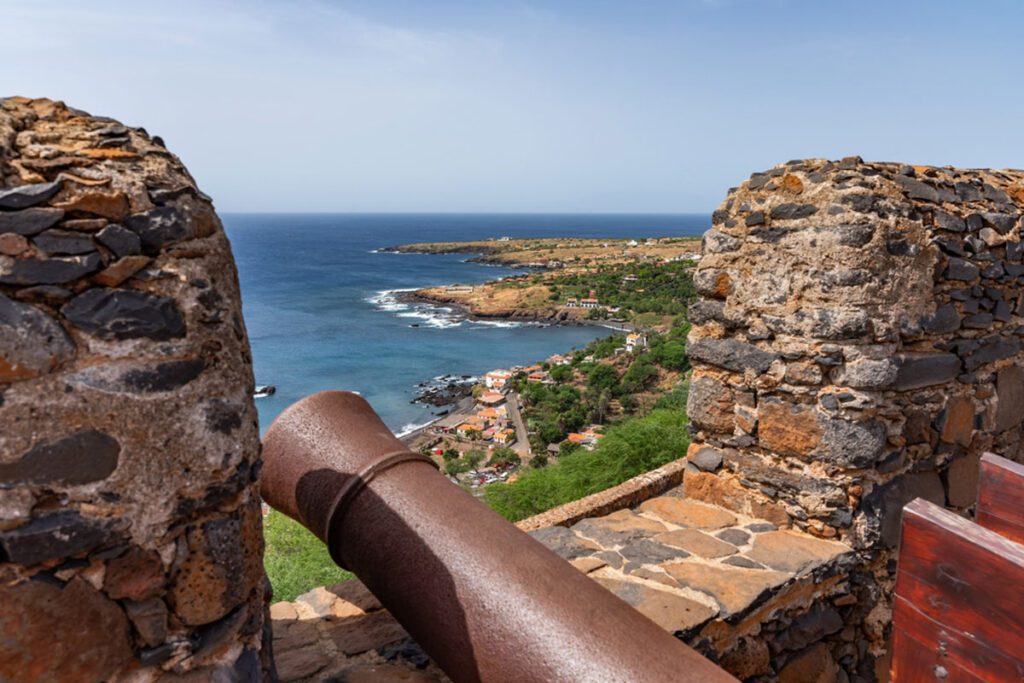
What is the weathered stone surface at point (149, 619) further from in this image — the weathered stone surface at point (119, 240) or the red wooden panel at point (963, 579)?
the red wooden panel at point (963, 579)

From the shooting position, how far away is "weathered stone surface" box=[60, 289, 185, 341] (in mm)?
1384

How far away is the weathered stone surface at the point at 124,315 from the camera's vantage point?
1384 millimetres

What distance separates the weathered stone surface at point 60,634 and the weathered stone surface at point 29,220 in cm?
72

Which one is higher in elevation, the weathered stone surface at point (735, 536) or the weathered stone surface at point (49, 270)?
the weathered stone surface at point (49, 270)

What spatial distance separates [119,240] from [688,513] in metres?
3.46

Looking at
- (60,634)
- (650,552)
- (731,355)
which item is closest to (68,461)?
(60,634)

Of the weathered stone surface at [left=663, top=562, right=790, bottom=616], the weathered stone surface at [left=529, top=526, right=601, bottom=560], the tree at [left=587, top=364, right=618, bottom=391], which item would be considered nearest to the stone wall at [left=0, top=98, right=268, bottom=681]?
the weathered stone surface at [left=529, top=526, right=601, bottom=560]

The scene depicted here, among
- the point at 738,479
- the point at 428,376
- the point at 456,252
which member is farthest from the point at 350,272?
the point at 738,479

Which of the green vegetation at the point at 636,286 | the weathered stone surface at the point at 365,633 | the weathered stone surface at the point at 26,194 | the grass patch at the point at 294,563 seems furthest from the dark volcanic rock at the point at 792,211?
the green vegetation at the point at 636,286

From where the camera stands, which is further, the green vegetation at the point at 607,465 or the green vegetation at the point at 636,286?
the green vegetation at the point at 636,286

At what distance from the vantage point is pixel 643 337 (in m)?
41.8

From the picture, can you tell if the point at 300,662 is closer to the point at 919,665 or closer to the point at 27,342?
the point at 27,342

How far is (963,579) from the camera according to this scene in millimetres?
1090

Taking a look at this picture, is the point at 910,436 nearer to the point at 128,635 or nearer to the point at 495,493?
the point at 128,635
